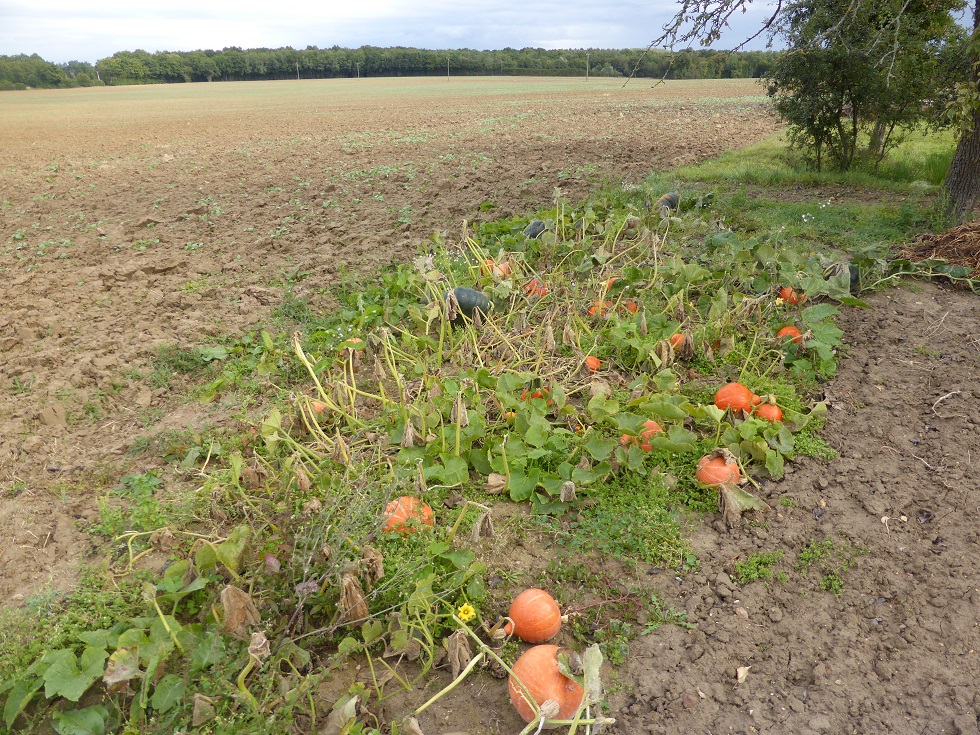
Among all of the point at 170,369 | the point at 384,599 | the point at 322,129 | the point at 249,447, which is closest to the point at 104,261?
the point at 170,369

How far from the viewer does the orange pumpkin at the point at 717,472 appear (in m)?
3.13

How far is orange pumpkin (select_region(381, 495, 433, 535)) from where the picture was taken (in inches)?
110

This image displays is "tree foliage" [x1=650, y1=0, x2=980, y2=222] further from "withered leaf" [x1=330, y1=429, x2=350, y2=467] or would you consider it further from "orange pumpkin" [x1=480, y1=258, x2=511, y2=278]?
"withered leaf" [x1=330, y1=429, x2=350, y2=467]

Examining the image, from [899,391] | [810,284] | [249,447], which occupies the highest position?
[810,284]

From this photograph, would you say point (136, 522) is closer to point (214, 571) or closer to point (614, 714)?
point (214, 571)

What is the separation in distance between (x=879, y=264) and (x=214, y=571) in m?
4.71

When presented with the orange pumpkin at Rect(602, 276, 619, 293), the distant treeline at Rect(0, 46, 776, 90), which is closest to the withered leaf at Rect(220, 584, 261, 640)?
the orange pumpkin at Rect(602, 276, 619, 293)

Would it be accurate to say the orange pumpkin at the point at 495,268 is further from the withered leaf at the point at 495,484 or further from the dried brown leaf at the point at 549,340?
the withered leaf at the point at 495,484

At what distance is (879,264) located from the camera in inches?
189

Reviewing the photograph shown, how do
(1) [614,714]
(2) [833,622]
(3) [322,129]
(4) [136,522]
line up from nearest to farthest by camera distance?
(1) [614,714] < (2) [833,622] < (4) [136,522] < (3) [322,129]

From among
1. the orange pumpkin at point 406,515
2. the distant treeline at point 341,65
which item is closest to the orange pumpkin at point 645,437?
A: the orange pumpkin at point 406,515

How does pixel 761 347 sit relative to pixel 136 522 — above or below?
above

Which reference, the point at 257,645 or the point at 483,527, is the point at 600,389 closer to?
the point at 483,527

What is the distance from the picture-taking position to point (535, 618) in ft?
7.83
